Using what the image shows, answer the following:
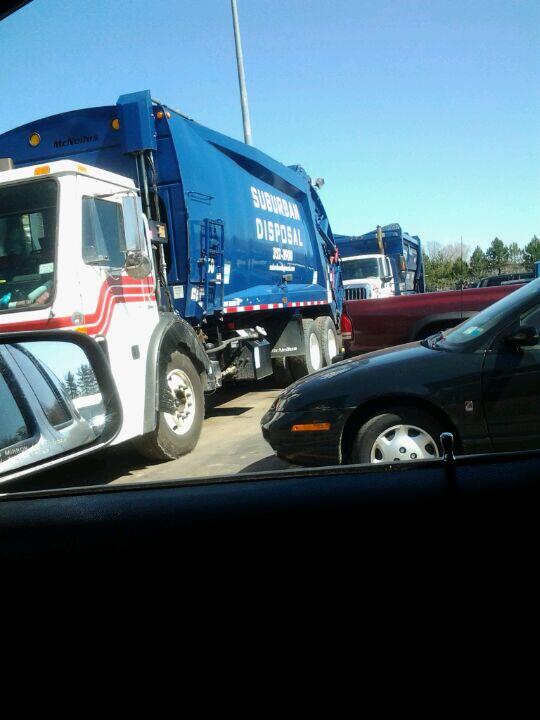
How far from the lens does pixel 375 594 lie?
5.54 ft

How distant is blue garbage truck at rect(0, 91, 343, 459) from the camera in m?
4.99

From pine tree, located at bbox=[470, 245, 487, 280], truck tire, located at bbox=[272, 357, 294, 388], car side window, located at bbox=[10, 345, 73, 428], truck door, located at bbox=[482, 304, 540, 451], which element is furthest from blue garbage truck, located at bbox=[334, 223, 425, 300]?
car side window, located at bbox=[10, 345, 73, 428]

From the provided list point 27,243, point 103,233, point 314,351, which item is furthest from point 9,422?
point 314,351

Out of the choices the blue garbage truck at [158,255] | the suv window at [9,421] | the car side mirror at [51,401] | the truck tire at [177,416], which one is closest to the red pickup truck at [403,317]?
the blue garbage truck at [158,255]

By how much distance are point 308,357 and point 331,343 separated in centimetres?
180

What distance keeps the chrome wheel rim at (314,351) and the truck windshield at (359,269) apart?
6516 millimetres

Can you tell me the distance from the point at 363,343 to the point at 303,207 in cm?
528

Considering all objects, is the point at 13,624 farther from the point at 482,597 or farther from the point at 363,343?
the point at 363,343

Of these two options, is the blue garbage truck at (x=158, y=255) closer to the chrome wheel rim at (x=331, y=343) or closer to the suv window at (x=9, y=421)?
the chrome wheel rim at (x=331, y=343)

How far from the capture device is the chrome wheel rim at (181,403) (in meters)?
5.94

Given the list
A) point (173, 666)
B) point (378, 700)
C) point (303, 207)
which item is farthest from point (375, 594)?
point (303, 207)

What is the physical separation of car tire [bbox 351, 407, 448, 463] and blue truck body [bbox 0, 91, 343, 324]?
3.57 meters

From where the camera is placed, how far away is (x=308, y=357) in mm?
10289

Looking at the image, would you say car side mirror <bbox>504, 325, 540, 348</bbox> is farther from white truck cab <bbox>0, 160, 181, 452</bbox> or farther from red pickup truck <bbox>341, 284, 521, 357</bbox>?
red pickup truck <bbox>341, 284, 521, 357</bbox>
